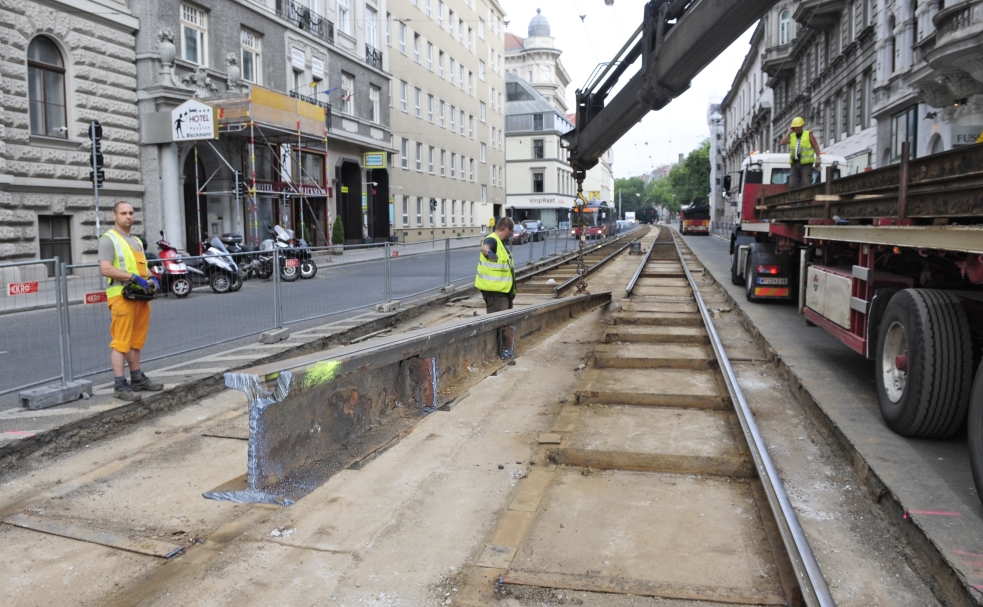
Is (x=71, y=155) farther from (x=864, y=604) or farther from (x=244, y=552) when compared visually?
(x=864, y=604)

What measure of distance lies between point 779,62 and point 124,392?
1837 inches

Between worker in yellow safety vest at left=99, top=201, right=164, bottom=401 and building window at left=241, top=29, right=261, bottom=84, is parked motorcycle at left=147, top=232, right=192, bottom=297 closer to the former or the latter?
worker in yellow safety vest at left=99, top=201, right=164, bottom=401

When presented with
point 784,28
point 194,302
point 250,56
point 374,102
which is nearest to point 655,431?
point 194,302

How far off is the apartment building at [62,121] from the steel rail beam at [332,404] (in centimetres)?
1429

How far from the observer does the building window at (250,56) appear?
2550 cm

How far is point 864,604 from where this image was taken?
3.40m

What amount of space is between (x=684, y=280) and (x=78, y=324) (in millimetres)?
15341

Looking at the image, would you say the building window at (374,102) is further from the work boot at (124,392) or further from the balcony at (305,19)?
the work boot at (124,392)

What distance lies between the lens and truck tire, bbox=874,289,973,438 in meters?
5.09

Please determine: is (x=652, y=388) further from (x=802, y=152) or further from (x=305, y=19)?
(x=305, y=19)

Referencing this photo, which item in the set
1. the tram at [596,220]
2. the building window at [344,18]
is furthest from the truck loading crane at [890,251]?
the tram at [596,220]

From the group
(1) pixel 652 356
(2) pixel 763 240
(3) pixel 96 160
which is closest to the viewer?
(1) pixel 652 356

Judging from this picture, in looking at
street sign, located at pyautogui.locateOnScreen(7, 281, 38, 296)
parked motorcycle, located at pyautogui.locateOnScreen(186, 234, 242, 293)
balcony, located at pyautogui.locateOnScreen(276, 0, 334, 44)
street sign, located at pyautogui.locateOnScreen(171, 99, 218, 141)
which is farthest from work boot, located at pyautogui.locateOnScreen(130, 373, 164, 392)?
balcony, located at pyautogui.locateOnScreen(276, 0, 334, 44)

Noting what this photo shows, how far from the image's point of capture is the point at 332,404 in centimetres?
502
